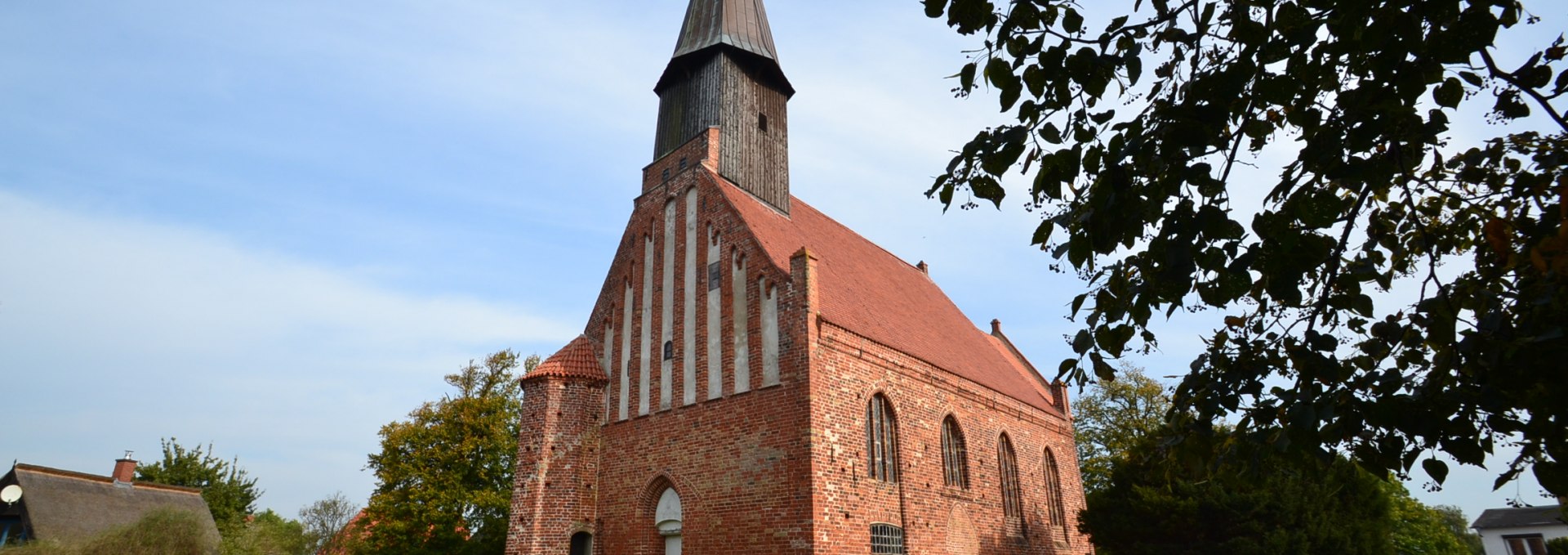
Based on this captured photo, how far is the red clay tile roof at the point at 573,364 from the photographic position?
17.7 m

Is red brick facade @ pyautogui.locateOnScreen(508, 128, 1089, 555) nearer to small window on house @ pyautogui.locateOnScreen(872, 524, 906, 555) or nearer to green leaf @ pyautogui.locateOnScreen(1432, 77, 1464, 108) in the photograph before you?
small window on house @ pyautogui.locateOnScreen(872, 524, 906, 555)

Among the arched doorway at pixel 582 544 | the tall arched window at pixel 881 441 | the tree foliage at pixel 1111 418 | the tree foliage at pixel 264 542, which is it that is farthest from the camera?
the tree foliage at pixel 1111 418

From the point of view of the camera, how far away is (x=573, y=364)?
18.1 meters

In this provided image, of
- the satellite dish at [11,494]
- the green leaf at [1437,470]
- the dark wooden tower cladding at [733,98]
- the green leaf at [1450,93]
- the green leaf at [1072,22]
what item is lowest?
the green leaf at [1437,470]

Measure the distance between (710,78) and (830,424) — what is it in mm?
10088

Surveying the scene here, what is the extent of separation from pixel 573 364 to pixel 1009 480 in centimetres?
1162

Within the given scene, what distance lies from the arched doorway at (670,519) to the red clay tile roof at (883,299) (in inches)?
A: 192

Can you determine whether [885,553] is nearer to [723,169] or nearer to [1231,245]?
[723,169]

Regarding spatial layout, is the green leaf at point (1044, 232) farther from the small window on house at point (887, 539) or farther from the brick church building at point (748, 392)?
the small window on house at point (887, 539)

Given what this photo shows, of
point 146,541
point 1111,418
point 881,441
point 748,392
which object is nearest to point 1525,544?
point 1111,418

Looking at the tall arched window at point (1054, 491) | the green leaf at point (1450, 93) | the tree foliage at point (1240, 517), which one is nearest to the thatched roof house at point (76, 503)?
the tall arched window at point (1054, 491)

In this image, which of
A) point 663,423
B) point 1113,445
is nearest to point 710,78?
point 663,423

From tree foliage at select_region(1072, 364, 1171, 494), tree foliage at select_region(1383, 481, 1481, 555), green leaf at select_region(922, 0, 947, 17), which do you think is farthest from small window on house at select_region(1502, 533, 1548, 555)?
green leaf at select_region(922, 0, 947, 17)

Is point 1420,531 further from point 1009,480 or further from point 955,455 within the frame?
point 955,455
